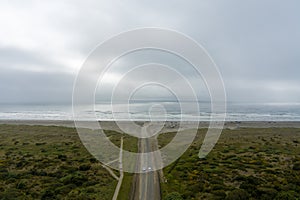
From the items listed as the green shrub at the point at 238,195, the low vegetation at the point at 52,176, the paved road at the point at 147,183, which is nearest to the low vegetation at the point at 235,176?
the green shrub at the point at 238,195

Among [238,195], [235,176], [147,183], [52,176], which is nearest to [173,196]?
[147,183]

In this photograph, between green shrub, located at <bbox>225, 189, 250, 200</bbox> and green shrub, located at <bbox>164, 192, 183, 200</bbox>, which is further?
green shrub, located at <bbox>225, 189, 250, 200</bbox>

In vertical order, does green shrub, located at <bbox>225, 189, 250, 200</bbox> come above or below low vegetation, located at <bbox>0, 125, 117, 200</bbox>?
below

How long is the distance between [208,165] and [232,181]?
30.2ft

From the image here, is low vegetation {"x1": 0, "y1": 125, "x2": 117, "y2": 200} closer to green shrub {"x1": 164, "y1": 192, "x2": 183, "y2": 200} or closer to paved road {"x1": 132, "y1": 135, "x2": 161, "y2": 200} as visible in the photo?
paved road {"x1": 132, "y1": 135, "x2": 161, "y2": 200}

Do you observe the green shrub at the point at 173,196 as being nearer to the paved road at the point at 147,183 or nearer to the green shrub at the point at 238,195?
the paved road at the point at 147,183

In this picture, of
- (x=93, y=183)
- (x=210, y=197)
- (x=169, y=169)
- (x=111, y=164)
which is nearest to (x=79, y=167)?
(x=111, y=164)

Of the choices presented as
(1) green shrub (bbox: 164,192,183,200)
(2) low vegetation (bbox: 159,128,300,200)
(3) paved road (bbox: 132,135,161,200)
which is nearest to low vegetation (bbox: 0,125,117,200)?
(3) paved road (bbox: 132,135,161,200)

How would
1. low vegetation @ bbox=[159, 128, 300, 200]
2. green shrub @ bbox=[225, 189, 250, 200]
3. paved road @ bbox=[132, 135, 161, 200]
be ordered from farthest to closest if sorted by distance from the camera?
1. paved road @ bbox=[132, 135, 161, 200]
2. low vegetation @ bbox=[159, 128, 300, 200]
3. green shrub @ bbox=[225, 189, 250, 200]

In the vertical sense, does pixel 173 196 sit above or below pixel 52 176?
below

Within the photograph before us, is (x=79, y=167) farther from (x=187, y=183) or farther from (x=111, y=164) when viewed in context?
(x=187, y=183)

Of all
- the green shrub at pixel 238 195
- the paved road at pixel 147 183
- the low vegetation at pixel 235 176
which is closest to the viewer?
the green shrub at pixel 238 195

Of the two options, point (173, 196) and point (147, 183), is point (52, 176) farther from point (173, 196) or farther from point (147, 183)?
point (173, 196)

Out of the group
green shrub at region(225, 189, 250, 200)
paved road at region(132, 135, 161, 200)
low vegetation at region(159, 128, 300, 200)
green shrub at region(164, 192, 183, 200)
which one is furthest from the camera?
paved road at region(132, 135, 161, 200)
